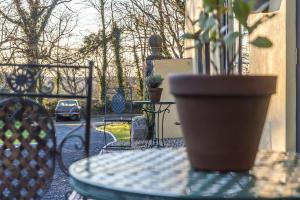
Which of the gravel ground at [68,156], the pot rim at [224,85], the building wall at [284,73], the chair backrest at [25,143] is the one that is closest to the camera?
the pot rim at [224,85]

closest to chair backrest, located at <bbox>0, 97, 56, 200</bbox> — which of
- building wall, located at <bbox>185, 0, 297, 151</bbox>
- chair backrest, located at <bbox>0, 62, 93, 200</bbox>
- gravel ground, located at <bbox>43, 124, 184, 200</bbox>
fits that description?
chair backrest, located at <bbox>0, 62, 93, 200</bbox>

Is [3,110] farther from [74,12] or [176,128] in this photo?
[74,12]

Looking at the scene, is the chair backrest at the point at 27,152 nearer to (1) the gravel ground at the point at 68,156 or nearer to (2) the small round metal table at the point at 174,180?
(1) the gravel ground at the point at 68,156

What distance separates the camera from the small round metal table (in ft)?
4.21

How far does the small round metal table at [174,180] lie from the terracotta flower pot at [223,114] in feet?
0.21

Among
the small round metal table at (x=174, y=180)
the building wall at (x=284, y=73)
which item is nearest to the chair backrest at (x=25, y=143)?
the small round metal table at (x=174, y=180)

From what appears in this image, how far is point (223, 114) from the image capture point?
1455mm

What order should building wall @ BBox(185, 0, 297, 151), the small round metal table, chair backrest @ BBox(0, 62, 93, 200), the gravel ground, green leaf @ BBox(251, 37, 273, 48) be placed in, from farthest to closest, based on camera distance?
the gravel ground, building wall @ BBox(185, 0, 297, 151), chair backrest @ BBox(0, 62, 93, 200), green leaf @ BBox(251, 37, 273, 48), the small round metal table

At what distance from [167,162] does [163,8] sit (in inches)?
441

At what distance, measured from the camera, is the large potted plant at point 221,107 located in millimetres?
1441

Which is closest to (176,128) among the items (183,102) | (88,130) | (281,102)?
(281,102)

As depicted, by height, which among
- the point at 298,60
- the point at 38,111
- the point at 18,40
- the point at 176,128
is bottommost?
the point at 176,128

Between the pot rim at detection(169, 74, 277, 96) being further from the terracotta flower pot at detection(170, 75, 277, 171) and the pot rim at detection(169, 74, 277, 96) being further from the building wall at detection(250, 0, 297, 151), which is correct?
the building wall at detection(250, 0, 297, 151)

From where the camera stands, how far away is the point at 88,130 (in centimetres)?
238
